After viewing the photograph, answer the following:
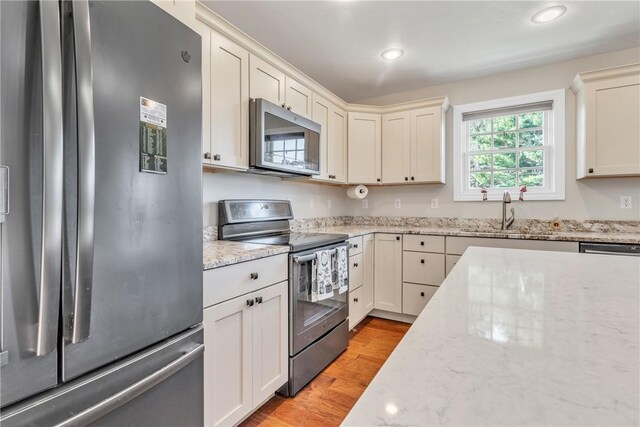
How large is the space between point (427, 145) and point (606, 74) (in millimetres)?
1451

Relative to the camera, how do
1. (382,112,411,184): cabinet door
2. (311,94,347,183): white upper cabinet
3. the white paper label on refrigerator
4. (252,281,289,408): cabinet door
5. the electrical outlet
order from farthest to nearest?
(382,112,411,184): cabinet door < (311,94,347,183): white upper cabinet < the electrical outlet < (252,281,289,408): cabinet door < the white paper label on refrigerator

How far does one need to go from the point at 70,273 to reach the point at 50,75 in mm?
491

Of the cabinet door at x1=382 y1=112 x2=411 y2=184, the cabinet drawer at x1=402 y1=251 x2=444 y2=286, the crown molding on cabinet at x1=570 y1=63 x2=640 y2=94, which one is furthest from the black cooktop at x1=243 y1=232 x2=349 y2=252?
→ the crown molding on cabinet at x1=570 y1=63 x2=640 y2=94

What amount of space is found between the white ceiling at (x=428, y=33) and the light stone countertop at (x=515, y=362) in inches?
80.1

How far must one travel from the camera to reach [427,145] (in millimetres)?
3184

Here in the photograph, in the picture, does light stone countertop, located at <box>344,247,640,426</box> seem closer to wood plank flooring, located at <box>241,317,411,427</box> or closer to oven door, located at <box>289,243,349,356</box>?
oven door, located at <box>289,243,349,356</box>

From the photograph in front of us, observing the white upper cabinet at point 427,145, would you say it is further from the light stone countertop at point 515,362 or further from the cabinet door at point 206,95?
the light stone countertop at point 515,362

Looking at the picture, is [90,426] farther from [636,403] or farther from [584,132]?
[584,132]

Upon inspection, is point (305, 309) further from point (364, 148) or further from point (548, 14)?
point (548, 14)

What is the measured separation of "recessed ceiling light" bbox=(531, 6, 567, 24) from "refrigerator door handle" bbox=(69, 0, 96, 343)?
2.66 m

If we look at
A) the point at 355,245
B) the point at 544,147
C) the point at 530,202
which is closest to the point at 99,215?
the point at 355,245

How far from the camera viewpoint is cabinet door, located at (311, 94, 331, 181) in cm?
280

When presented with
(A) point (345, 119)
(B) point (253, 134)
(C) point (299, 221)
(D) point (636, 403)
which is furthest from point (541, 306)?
(A) point (345, 119)

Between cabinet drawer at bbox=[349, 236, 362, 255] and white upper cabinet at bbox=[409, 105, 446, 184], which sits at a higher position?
white upper cabinet at bbox=[409, 105, 446, 184]
